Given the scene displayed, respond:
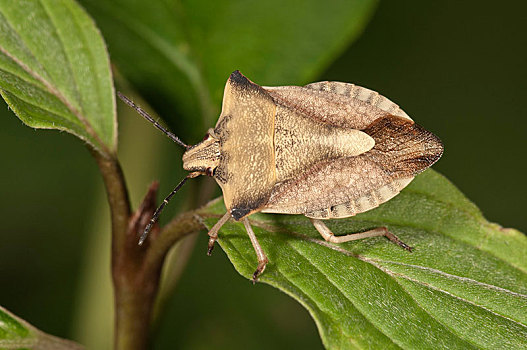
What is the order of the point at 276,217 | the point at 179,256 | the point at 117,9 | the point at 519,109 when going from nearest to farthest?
the point at 276,217 → the point at 179,256 → the point at 117,9 → the point at 519,109

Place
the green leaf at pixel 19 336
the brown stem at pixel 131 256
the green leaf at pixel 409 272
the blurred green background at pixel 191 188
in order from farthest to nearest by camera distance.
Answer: the blurred green background at pixel 191 188
the brown stem at pixel 131 256
the green leaf at pixel 19 336
the green leaf at pixel 409 272

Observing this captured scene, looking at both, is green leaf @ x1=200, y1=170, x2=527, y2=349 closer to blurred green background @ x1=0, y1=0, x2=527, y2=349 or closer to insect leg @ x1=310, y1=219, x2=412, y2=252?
insect leg @ x1=310, y1=219, x2=412, y2=252

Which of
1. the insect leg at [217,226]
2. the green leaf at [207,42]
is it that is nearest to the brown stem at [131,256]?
the insect leg at [217,226]

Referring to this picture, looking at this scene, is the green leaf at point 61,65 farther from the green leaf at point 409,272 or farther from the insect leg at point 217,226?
the green leaf at point 409,272

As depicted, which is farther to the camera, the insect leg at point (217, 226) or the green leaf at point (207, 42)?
the green leaf at point (207, 42)

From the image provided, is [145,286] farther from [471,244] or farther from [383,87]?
[383,87]

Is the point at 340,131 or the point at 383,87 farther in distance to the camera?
the point at 383,87

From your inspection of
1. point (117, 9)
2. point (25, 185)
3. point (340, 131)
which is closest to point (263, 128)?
point (340, 131)
